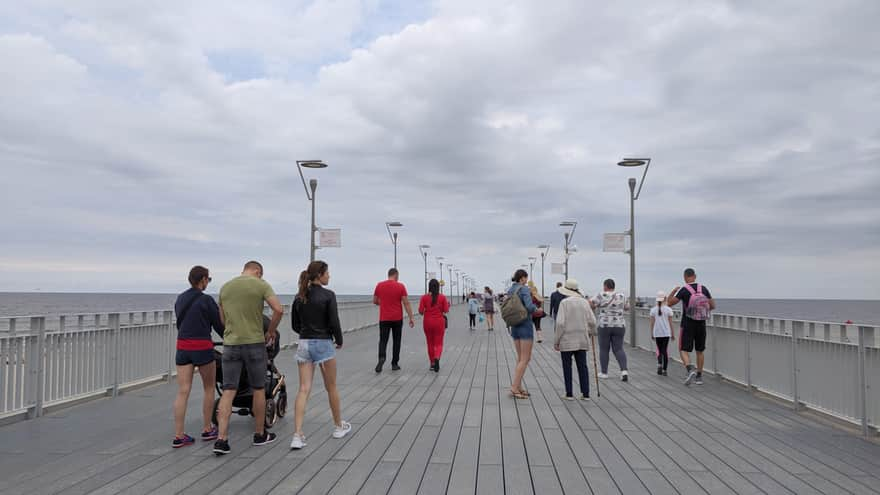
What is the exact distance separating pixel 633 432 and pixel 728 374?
16.0ft

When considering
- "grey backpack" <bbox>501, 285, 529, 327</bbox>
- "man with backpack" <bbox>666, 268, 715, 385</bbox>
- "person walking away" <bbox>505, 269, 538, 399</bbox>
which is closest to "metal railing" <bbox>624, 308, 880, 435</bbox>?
"man with backpack" <bbox>666, 268, 715, 385</bbox>

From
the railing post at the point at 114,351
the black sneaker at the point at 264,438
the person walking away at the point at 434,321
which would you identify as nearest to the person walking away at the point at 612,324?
the person walking away at the point at 434,321

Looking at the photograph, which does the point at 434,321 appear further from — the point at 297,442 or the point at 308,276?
the point at 297,442

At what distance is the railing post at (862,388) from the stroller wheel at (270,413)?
5988mm

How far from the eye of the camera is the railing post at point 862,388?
6.89 m

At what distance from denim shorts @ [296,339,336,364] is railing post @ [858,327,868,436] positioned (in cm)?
538

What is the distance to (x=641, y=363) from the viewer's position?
46.7 feet

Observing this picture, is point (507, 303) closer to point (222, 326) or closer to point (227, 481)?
point (222, 326)

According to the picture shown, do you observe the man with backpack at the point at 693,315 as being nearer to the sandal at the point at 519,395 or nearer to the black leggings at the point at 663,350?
the black leggings at the point at 663,350

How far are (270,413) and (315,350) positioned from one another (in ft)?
3.27

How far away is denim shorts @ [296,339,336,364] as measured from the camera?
6.31m

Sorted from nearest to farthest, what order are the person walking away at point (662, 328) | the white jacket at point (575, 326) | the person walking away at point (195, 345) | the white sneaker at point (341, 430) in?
1. the person walking away at point (195, 345)
2. the white sneaker at point (341, 430)
3. the white jacket at point (575, 326)
4. the person walking away at point (662, 328)

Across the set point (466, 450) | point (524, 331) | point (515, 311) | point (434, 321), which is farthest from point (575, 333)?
point (434, 321)

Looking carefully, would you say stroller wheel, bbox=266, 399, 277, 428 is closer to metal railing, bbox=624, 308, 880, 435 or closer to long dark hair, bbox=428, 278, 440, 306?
long dark hair, bbox=428, 278, 440, 306
